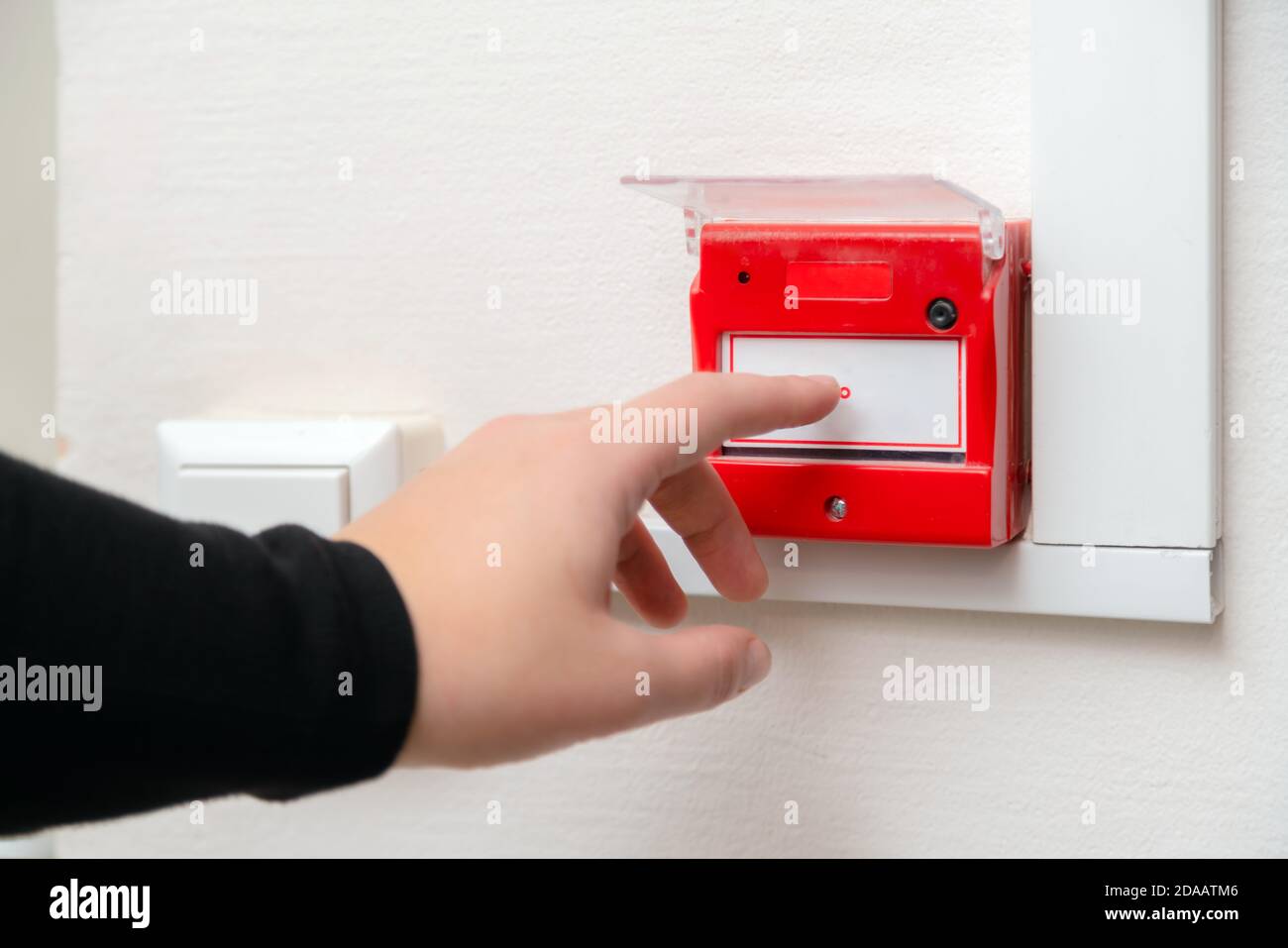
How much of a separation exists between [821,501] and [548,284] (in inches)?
6.5

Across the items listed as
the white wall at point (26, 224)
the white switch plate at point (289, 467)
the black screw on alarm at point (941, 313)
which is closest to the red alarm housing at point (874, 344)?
the black screw on alarm at point (941, 313)

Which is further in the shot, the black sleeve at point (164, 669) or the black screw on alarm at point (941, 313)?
the black screw on alarm at point (941, 313)

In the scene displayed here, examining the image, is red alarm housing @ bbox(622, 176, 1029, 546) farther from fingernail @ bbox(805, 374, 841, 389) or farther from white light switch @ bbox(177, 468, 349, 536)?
white light switch @ bbox(177, 468, 349, 536)

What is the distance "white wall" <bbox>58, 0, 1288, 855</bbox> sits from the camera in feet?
1.45

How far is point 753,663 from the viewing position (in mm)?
393

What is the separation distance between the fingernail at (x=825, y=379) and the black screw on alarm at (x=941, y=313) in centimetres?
4

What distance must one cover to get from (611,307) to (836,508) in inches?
5.6

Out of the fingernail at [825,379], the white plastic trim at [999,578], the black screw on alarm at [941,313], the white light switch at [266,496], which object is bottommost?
the white plastic trim at [999,578]

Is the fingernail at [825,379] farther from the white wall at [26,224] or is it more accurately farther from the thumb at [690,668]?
the white wall at [26,224]

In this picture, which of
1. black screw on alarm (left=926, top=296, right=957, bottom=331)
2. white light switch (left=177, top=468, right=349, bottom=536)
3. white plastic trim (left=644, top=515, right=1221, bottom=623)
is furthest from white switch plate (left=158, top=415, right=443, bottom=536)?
black screw on alarm (left=926, top=296, right=957, bottom=331)

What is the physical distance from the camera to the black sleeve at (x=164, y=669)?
30cm

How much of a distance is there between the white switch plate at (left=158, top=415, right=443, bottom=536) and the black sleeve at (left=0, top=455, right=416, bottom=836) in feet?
0.67

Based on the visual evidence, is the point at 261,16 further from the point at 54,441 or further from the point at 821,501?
the point at 821,501
